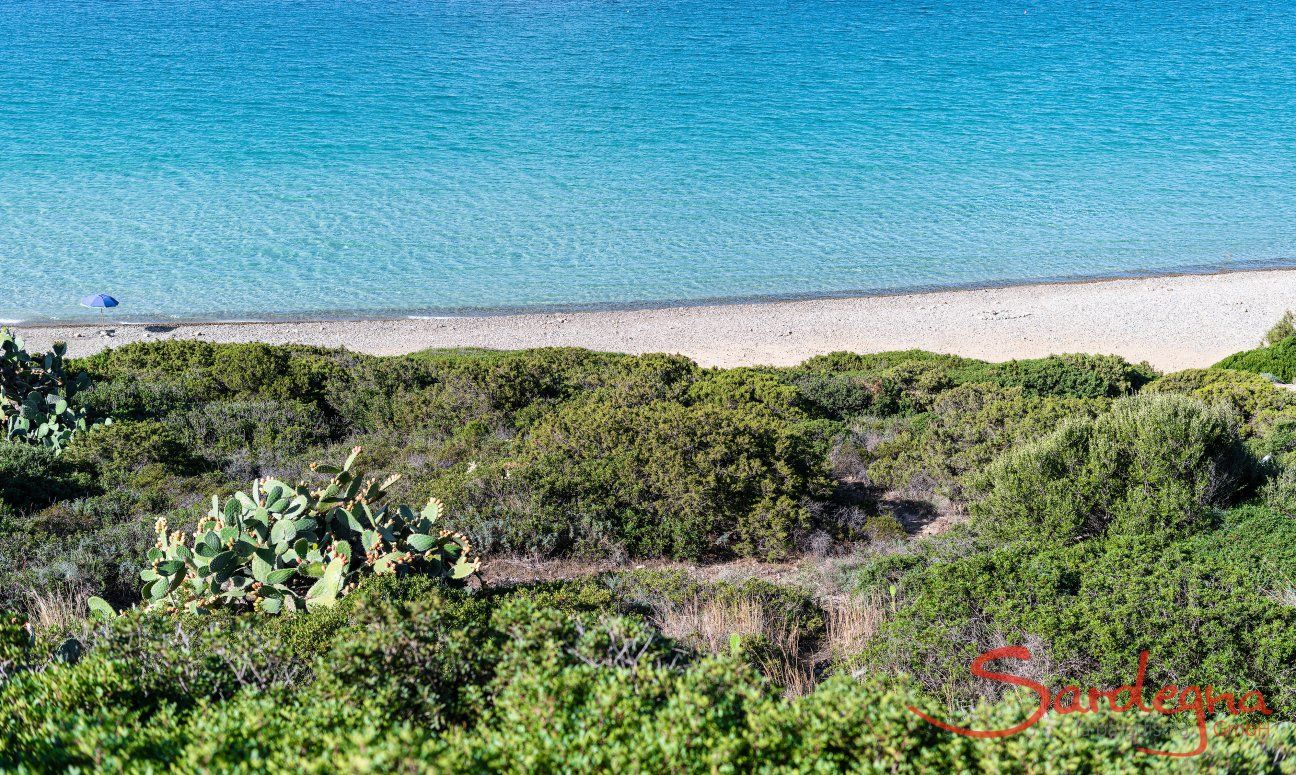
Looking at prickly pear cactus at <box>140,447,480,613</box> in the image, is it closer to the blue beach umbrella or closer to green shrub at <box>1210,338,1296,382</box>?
green shrub at <box>1210,338,1296,382</box>

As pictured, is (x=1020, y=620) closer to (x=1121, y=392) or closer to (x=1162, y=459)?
(x=1162, y=459)

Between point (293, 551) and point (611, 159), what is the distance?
35.2 meters

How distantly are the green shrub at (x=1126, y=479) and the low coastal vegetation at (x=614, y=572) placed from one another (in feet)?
0.10

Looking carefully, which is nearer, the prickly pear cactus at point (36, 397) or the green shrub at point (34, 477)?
the green shrub at point (34, 477)

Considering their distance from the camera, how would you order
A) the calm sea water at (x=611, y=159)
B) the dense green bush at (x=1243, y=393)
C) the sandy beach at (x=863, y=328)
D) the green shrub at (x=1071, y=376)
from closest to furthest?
the dense green bush at (x=1243, y=393) → the green shrub at (x=1071, y=376) → the sandy beach at (x=863, y=328) → the calm sea water at (x=611, y=159)

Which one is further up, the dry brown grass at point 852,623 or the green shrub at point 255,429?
the green shrub at point 255,429

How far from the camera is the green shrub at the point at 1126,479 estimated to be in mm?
7359

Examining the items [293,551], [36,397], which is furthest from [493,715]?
[36,397]

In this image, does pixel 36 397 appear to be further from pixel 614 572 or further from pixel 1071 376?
pixel 1071 376

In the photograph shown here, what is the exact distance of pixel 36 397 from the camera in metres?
10.6

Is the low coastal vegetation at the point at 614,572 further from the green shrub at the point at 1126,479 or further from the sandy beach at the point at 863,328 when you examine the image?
the sandy beach at the point at 863,328

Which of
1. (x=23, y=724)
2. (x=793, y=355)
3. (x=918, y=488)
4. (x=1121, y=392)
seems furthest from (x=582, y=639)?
(x=793, y=355)

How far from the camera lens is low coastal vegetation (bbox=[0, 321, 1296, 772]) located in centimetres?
355

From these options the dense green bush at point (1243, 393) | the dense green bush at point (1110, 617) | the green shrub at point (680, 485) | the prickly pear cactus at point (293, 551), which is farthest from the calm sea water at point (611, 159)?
the dense green bush at point (1110, 617)
